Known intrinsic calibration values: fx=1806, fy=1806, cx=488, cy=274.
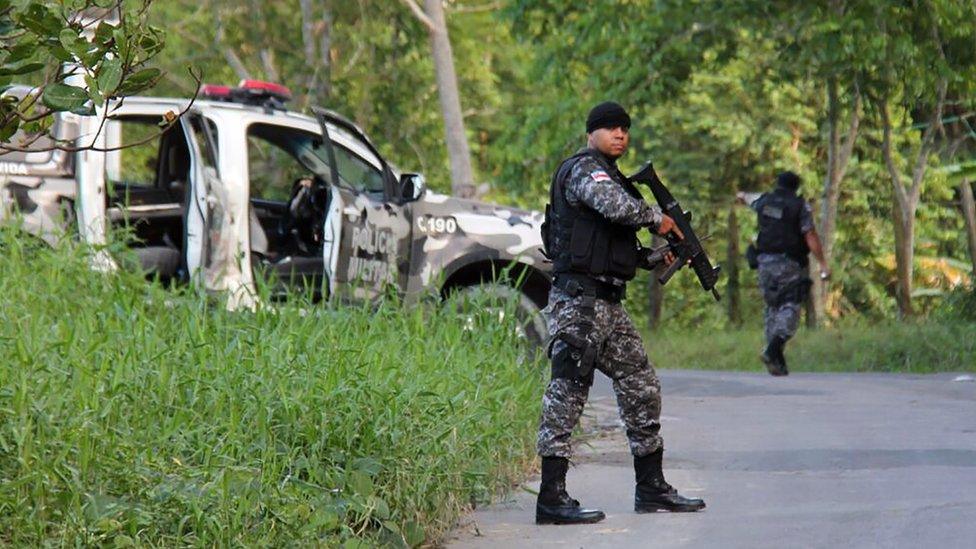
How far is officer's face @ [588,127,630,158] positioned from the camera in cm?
752

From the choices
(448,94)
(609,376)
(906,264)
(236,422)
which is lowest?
(236,422)

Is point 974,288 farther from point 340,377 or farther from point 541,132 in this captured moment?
point 340,377

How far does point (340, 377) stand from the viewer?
7.59m

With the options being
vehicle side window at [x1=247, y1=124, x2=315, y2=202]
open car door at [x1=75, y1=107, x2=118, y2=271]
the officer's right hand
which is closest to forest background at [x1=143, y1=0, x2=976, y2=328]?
vehicle side window at [x1=247, y1=124, x2=315, y2=202]

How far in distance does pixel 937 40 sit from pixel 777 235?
18.1 ft

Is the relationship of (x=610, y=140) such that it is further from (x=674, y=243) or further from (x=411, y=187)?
(x=411, y=187)

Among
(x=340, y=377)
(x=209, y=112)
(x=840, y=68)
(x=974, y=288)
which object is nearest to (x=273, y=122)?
(x=209, y=112)

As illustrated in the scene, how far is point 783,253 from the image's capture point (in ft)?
50.4

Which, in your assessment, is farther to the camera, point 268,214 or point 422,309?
point 268,214

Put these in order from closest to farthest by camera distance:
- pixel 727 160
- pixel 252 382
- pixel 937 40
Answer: pixel 252 382
pixel 937 40
pixel 727 160

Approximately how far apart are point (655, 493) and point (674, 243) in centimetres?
106

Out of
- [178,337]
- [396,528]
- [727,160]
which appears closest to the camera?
[396,528]

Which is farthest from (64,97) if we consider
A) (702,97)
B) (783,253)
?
(702,97)

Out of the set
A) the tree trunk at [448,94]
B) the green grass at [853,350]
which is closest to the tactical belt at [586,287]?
the green grass at [853,350]
